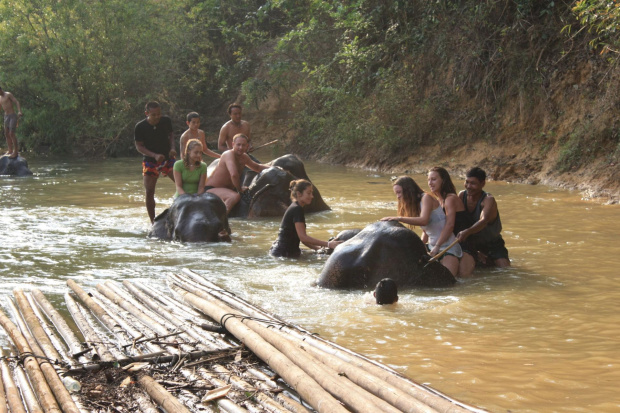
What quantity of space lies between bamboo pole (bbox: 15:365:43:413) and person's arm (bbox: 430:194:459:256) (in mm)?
3853

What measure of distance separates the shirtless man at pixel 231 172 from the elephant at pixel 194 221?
5.20 ft

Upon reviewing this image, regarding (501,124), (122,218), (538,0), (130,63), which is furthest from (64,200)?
(130,63)

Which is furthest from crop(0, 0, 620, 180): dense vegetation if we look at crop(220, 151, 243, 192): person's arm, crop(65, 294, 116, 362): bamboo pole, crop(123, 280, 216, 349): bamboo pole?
crop(65, 294, 116, 362): bamboo pole

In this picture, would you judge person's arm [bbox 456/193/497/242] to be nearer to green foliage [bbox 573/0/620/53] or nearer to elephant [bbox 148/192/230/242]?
elephant [bbox 148/192/230/242]

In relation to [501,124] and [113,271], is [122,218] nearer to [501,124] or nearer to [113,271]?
[113,271]

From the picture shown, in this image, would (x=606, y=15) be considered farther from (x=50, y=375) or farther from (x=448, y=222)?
(x=50, y=375)

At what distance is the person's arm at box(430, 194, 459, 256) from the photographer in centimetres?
680

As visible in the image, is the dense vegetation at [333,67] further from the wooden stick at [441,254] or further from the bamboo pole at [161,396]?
the bamboo pole at [161,396]

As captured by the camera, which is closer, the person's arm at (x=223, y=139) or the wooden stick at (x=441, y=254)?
the wooden stick at (x=441, y=254)

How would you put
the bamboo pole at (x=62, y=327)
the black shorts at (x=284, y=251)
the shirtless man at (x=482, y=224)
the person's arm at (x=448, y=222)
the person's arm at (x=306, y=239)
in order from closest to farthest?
1. the bamboo pole at (x=62, y=327)
2. the person's arm at (x=448, y=222)
3. the shirtless man at (x=482, y=224)
4. the person's arm at (x=306, y=239)
5. the black shorts at (x=284, y=251)

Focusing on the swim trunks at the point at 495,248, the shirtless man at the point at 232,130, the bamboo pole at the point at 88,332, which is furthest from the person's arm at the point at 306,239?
the shirtless man at the point at 232,130

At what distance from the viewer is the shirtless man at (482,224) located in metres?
6.93

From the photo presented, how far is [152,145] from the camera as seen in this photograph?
10.1 meters

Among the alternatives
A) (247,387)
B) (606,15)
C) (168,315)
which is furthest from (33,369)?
(606,15)
